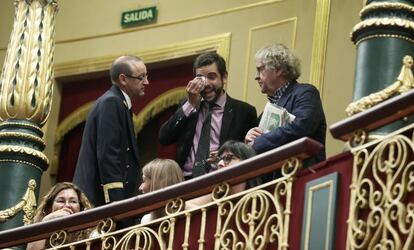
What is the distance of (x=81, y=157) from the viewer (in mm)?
8383

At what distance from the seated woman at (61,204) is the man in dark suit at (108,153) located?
0.25 m

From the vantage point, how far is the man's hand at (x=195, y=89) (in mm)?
Answer: 8367

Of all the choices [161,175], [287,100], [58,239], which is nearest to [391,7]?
[287,100]

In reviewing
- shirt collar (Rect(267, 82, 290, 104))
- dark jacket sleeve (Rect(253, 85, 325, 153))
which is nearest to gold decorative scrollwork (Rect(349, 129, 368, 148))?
dark jacket sleeve (Rect(253, 85, 325, 153))

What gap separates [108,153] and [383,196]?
9.01 feet

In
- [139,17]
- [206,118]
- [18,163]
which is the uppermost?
[139,17]

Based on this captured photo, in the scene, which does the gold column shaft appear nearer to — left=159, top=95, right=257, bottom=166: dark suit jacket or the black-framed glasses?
left=159, top=95, right=257, bottom=166: dark suit jacket

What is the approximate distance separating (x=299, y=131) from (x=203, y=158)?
89cm

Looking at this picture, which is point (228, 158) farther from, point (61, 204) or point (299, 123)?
point (61, 204)

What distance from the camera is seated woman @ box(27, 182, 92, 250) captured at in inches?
308

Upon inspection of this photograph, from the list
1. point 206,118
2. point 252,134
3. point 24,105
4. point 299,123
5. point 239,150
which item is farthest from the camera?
point 24,105

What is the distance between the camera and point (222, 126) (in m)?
8.38

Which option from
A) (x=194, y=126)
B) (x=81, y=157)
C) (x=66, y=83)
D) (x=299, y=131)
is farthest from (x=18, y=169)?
(x=66, y=83)

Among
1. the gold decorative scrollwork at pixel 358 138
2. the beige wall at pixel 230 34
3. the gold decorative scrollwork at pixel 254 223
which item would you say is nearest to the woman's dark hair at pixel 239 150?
the gold decorative scrollwork at pixel 254 223
